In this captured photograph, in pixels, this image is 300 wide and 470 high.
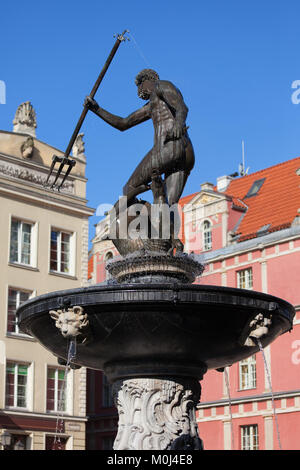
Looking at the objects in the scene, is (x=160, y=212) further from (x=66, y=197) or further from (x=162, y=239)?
(x=66, y=197)

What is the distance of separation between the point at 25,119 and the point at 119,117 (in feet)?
83.7

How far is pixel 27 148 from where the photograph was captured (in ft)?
111

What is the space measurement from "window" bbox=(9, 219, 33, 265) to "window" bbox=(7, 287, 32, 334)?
117 centimetres

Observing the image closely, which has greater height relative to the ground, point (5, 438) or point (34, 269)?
point (34, 269)

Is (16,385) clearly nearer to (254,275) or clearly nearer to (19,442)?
(19,442)

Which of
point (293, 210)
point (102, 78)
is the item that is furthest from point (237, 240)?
point (102, 78)

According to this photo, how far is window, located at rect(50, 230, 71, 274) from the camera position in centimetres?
3406

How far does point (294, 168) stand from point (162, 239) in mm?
28175

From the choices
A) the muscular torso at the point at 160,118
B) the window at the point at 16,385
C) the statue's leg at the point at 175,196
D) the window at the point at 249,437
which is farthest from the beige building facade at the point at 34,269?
the statue's leg at the point at 175,196

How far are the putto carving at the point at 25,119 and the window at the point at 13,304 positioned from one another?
6703 mm

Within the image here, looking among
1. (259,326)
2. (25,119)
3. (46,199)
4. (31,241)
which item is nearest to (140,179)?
(259,326)

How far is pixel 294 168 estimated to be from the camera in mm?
36500

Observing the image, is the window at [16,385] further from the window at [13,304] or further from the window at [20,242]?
the window at [20,242]

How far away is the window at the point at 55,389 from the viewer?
Answer: 1270 inches
